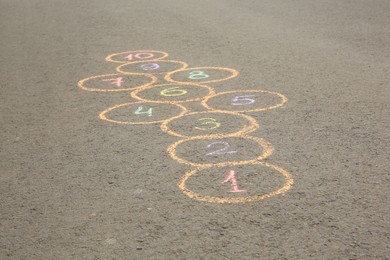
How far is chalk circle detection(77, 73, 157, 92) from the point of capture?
671 cm

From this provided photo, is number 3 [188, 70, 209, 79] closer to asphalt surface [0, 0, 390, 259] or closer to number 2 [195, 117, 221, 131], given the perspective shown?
asphalt surface [0, 0, 390, 259]

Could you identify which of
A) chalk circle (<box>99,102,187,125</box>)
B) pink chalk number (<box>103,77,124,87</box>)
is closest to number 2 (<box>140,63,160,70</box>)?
pink chalk number (<box>103,77,124,87</box>)

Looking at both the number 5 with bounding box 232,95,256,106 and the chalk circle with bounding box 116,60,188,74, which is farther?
the chalk circle with bounding box 116,60,188,74

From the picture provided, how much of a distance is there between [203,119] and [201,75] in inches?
68.1

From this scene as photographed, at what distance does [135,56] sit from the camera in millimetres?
8258

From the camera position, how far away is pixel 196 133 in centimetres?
506

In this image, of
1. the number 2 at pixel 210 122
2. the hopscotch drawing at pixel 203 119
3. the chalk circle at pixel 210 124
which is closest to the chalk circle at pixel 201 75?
the hopscotch drawing at pixel 203 119

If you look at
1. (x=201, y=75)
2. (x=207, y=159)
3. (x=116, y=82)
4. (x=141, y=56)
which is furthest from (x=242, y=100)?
(x=141, y=56)

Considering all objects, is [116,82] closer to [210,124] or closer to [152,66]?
[152,66]

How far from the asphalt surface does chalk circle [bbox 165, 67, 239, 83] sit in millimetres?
55

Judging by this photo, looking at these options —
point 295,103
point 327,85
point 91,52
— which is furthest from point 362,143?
point 91,52

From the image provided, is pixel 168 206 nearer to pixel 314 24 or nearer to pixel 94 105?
pixel 94 105

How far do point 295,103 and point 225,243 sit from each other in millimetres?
2816

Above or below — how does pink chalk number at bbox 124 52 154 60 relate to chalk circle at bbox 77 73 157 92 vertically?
above
